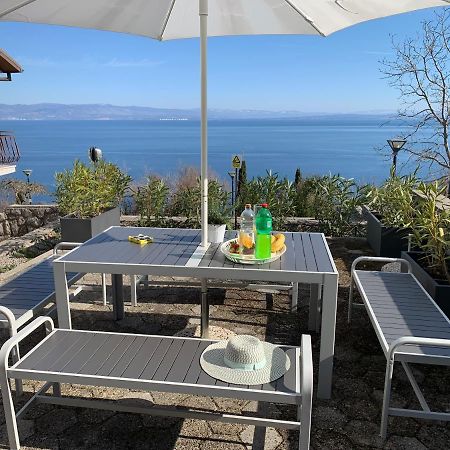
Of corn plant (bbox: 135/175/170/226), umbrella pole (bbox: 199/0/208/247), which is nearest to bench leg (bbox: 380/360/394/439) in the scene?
umbrella pole (bbox: 199/0/208/247)

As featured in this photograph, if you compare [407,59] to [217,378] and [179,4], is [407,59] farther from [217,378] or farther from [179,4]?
[217,378]

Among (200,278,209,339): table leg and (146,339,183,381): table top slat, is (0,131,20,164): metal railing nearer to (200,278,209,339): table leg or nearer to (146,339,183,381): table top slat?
(200,278,209,339): table leg

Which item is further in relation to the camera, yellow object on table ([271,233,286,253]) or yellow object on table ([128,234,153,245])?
yellow object on table ([128,234,153,245])

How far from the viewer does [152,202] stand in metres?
5.93

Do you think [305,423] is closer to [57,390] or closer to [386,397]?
[386,397]

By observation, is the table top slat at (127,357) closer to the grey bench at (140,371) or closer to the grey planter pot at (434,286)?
the grey bench at (140,371)

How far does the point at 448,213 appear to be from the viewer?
306 cm

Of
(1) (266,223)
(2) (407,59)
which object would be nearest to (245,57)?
(2) (407,59)

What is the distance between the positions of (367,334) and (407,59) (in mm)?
6382

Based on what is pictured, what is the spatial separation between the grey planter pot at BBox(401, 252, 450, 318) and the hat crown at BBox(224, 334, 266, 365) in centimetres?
136

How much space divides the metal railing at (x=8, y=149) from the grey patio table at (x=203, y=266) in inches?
353

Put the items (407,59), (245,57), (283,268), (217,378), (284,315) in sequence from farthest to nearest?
(245,57), (407,59), (284,315), (283,268), (217,378)

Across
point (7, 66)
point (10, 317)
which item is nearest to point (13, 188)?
point (7, 66)

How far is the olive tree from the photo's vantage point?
743 cm
